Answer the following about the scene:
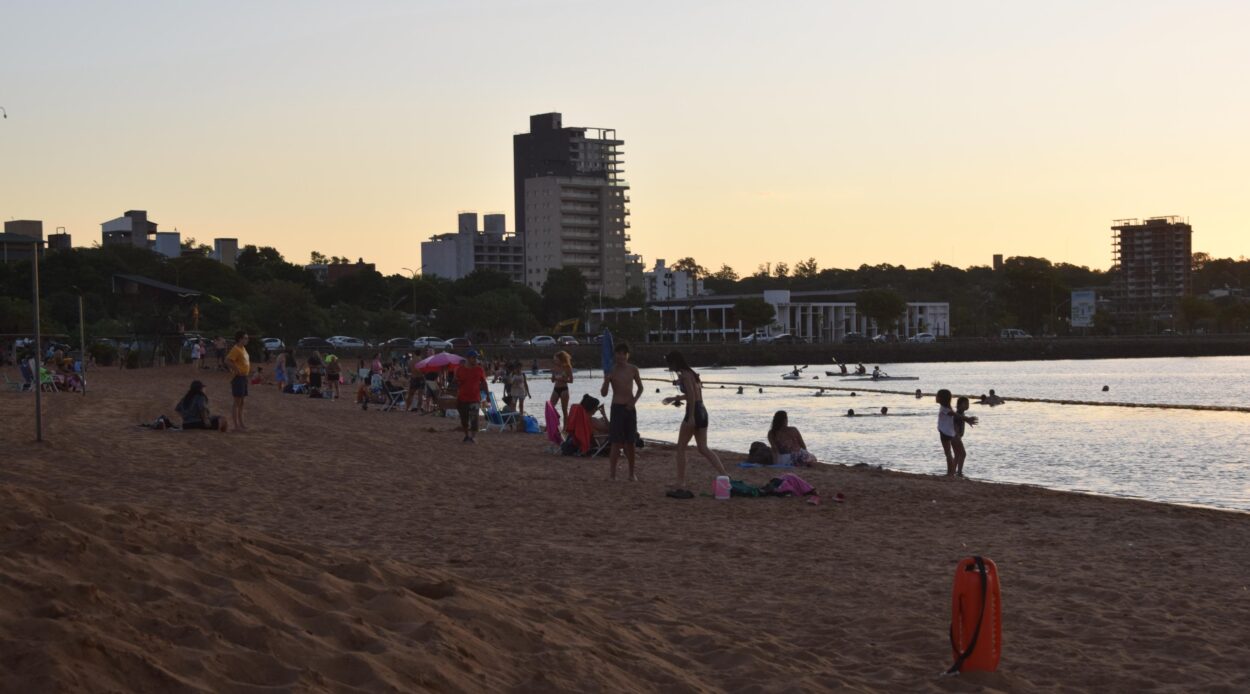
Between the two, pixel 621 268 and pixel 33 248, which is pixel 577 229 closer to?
pixel 621 268

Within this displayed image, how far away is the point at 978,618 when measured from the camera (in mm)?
6316

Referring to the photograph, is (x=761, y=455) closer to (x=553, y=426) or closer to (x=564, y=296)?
(x=553, y=426)

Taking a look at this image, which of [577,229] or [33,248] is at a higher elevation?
[577,229]

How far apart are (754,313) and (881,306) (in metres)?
19.4

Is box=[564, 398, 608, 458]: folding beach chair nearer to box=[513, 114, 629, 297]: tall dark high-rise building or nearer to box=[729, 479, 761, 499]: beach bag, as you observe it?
box=[729, 479, 761, 499]: beach bag

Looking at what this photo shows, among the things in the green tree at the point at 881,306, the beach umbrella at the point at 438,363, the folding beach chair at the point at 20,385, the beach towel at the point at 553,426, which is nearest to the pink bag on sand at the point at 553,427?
the beach towel at the point at 553,426

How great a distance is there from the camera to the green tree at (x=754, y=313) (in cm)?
14888

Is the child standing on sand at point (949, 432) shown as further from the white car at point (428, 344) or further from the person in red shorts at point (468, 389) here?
the white car at point (428, 344)

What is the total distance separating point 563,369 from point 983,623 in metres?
17.2


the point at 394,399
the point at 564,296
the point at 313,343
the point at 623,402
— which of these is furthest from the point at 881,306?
the point at 623,402

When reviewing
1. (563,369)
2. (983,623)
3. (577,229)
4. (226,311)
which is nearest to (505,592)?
(983,623)

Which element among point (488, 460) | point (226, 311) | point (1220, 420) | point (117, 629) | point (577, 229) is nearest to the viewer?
point (117, 629)

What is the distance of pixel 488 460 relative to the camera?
696 inches

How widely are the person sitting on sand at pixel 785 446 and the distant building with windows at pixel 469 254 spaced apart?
163067 millimetres
